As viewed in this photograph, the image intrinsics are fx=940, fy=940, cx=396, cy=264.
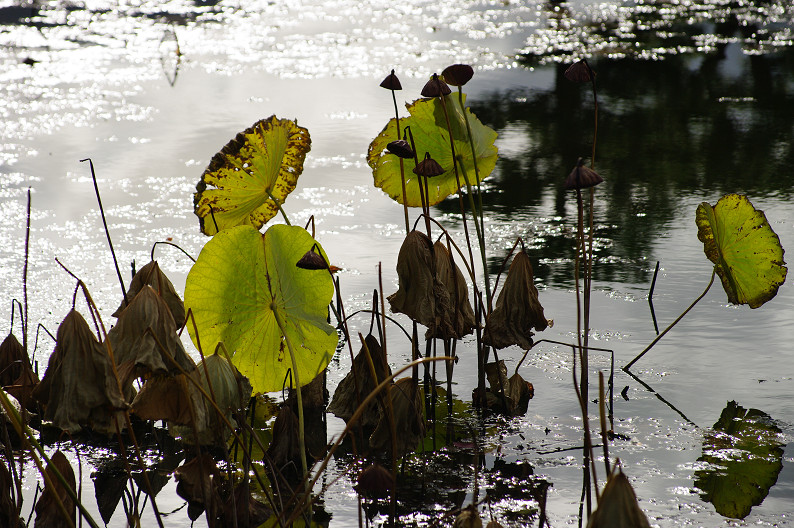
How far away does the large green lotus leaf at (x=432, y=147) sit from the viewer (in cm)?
218

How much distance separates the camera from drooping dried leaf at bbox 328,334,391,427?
1.91m

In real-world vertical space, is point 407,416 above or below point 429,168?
below

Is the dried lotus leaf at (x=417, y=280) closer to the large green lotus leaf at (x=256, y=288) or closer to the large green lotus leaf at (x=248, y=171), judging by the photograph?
the large green lotus leaf at (x=256, y=288)

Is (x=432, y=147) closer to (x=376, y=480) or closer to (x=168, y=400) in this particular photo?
(x=168, y=400)

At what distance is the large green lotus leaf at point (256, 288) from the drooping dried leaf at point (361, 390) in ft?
0.36

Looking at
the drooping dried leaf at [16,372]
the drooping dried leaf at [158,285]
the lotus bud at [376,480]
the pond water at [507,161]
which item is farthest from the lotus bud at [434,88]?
the drooping dried leaf at [16,372]

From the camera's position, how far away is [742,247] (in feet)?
7.08

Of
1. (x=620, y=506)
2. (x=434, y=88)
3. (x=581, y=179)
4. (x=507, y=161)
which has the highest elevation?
(x=434, y=88)

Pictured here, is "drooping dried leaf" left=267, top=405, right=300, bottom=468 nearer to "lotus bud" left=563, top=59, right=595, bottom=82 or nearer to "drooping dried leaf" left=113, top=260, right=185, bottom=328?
"drooping dried leaf" left=113, top=260, right=185, bottom=328

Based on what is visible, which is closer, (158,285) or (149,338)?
(149,338)

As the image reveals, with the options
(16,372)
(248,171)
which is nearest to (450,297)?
(248,171)

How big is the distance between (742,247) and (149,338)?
1.38 m

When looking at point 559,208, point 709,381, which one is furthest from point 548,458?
point 559,208

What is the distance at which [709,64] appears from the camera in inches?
255
